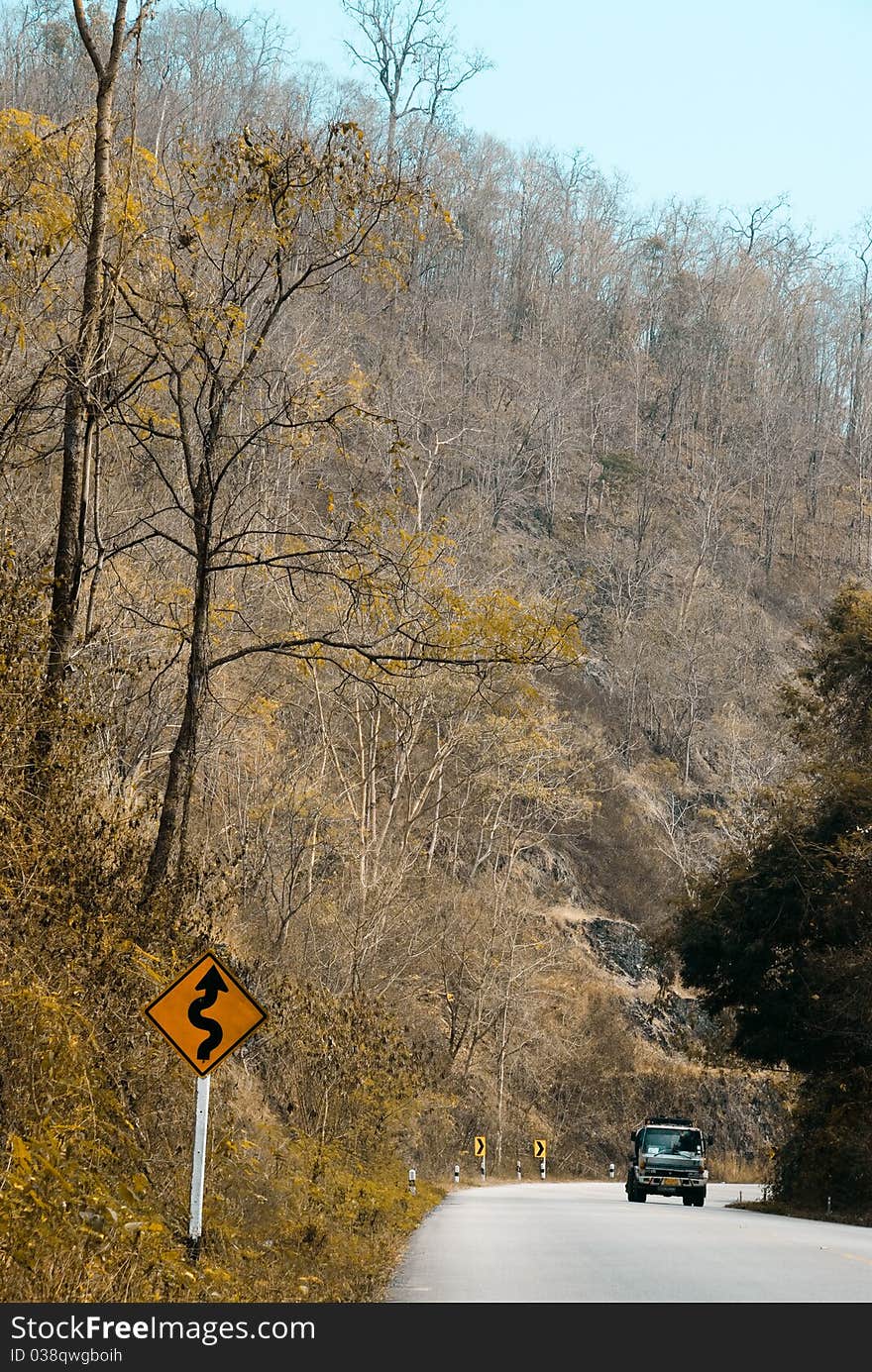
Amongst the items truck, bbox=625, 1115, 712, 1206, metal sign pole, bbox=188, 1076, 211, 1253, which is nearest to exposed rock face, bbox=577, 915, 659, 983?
truck, bbox=625, 1115, 712, 1206

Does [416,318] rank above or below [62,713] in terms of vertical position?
above

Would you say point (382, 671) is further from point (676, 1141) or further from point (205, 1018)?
point (676, 1141)

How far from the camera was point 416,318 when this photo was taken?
89.1 metres

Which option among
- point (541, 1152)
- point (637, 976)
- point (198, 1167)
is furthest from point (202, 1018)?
point (637, 976)

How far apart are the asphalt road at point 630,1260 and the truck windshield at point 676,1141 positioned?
8528mm

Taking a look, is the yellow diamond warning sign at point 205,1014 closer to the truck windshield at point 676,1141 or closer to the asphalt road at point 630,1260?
the asphalt road at point 630,1260

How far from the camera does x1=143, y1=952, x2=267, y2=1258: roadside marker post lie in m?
11.8

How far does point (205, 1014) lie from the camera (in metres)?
12.0

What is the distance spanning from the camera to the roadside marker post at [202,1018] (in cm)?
1184

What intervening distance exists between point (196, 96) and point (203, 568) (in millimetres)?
50016

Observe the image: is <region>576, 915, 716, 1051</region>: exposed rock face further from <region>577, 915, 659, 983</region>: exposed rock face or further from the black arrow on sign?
the black arrow on sign

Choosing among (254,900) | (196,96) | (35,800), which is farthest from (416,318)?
(35,800)

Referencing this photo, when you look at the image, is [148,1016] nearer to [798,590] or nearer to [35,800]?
[35,800]

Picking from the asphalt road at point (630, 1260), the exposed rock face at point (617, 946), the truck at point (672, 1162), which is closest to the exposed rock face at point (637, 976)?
the exposed rock face at point (617, 946)
